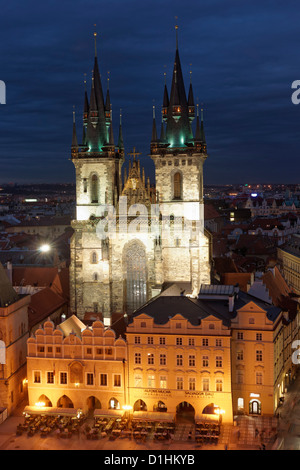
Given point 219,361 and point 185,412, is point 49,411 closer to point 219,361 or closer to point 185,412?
point 185,412

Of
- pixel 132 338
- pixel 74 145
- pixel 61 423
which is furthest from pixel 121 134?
pixel 61 423

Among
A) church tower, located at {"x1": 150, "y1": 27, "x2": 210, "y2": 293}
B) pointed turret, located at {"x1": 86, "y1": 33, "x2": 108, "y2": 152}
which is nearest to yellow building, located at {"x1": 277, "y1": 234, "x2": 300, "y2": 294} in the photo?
church tower, located at {"x1": 150, "y1": 27, "x2": 210, "y2": 293}

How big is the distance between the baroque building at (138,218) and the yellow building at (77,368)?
793 inches

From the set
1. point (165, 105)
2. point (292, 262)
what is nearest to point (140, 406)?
point (165, 105)

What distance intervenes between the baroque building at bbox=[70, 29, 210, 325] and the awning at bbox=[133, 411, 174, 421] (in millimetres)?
23930

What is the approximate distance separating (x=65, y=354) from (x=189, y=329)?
45.1 feet

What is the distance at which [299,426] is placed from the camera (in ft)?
200

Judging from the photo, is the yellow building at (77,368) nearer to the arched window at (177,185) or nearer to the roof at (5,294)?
the roof at (5,294)

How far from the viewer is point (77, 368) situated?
214 ft

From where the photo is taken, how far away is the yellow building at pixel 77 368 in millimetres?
64688

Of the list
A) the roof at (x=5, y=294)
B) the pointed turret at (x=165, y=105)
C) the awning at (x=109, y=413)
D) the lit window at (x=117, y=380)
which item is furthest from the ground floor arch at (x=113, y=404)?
the pointed turret at (x=165, y=105)

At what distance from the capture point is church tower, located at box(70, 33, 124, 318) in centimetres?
8781

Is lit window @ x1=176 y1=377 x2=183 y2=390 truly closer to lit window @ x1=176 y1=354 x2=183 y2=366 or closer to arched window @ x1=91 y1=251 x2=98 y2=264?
lit window @ x1=176 y1=354 x2=183 y2=366
